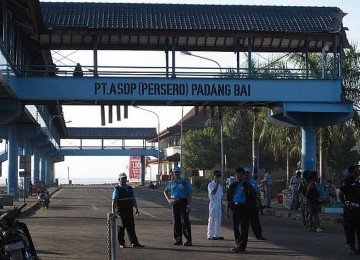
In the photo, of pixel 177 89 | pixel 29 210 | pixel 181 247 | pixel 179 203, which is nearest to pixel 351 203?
pixel 181 247

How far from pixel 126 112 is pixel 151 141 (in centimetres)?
6983

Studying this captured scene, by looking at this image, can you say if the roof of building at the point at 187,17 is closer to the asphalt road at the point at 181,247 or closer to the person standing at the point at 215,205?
the asphalt road at the point at 181,247

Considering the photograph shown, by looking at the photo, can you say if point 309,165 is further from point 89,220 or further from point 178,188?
point 178,188

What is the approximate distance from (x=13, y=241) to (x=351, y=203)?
7.20 meters

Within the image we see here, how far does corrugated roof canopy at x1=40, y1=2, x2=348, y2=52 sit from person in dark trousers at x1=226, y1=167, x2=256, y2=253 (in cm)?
1407

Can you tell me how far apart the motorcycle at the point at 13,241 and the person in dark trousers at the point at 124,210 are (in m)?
5.37

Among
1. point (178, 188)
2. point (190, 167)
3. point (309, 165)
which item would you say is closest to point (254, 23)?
point (309, 165)

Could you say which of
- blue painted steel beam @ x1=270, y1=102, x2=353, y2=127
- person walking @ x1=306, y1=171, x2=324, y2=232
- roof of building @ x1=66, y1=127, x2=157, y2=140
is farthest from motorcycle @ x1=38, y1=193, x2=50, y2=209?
roof of building @ x1=66, y1=127, x2=157, y2=140

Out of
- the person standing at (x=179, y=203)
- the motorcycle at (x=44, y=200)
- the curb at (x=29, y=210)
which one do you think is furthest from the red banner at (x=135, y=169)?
the person standing at (x=179, y=203)

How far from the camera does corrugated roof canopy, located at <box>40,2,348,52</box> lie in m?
28.8

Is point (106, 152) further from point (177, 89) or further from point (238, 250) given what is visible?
point (238, 250)

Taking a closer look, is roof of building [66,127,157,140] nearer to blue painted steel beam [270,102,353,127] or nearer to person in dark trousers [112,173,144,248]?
blue painted steel beam [270,102,353,127]

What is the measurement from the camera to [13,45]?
2811 cm

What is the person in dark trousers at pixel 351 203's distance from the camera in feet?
46.4
